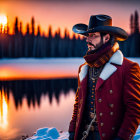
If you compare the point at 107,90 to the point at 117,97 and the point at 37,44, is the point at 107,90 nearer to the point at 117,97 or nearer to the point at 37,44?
the point at 117,97

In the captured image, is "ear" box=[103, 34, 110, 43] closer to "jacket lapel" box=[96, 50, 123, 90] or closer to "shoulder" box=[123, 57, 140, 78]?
"jacket lapel" box=[96, 50, 123, 90]

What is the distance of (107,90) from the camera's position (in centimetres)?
234

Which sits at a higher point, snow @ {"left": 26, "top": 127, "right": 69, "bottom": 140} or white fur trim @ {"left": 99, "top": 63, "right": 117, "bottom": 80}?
white fur trim @ {"left": 99, "top": 63, "right": 117, "bottom": 80}

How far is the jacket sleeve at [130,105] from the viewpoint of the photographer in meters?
2.21

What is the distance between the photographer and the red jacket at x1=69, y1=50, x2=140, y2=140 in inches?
88.2

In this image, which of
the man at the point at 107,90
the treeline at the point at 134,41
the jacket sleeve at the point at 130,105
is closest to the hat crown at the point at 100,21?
the man at the point at 107,90

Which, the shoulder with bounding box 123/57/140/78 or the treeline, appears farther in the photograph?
the treeline

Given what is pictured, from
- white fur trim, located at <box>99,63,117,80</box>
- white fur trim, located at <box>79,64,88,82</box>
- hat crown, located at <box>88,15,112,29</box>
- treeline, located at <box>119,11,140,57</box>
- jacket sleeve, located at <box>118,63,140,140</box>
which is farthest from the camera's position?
treeline, located at <box>119,11,140,57</box>

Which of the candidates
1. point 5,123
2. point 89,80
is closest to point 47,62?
point 5,123

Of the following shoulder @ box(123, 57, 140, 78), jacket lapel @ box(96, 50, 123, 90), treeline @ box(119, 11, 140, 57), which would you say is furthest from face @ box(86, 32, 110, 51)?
treeline @ box(119, 11, 140, 57)

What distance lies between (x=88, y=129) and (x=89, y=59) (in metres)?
0.80

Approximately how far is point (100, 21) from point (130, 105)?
0.97 metres

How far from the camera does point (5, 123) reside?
34.3ft

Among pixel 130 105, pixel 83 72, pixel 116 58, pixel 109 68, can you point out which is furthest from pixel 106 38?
pixel 130 105
